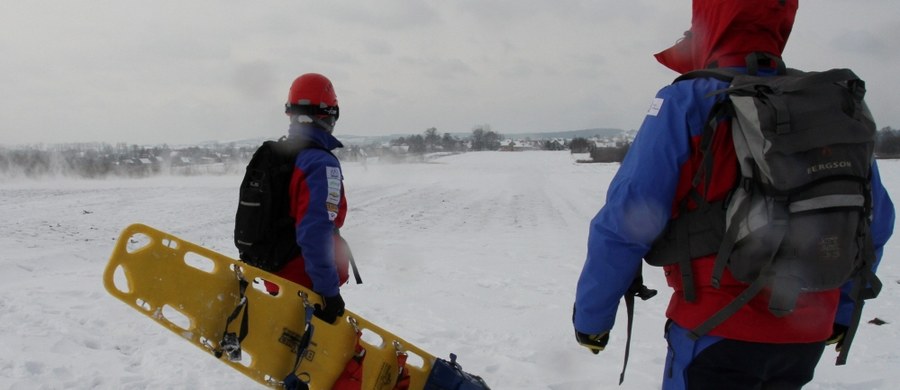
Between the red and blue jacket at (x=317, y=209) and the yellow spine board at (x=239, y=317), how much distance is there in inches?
6.1

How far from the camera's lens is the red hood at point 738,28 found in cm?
187

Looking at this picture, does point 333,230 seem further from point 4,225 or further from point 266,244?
point 4,225

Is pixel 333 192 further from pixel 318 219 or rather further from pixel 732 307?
pixel 732 307

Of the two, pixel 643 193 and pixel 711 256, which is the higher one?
pixel 643 193

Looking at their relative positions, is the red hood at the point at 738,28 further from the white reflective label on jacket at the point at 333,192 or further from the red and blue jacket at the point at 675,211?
the white reflective label on jacket at the point at 333,192

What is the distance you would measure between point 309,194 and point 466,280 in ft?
15.4

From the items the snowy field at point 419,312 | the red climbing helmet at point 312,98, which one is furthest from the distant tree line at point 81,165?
the red climbing helmet at point 312,98

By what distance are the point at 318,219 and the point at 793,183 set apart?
2.44 m

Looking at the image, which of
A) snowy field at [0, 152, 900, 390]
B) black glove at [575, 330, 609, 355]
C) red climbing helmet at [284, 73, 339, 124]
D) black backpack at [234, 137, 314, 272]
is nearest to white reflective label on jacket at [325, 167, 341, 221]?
black backpack at [234, 137, 314, 272]

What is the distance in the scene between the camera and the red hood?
1.87m

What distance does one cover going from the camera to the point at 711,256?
6.00ft

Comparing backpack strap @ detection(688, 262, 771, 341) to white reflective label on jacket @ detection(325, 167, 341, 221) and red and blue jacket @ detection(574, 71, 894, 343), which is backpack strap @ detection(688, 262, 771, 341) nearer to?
red and blue jacket @ detection(574, 71, 894, 343)

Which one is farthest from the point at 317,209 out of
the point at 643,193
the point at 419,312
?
the point at 419,312

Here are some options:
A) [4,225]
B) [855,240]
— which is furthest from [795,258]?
[4,225]
